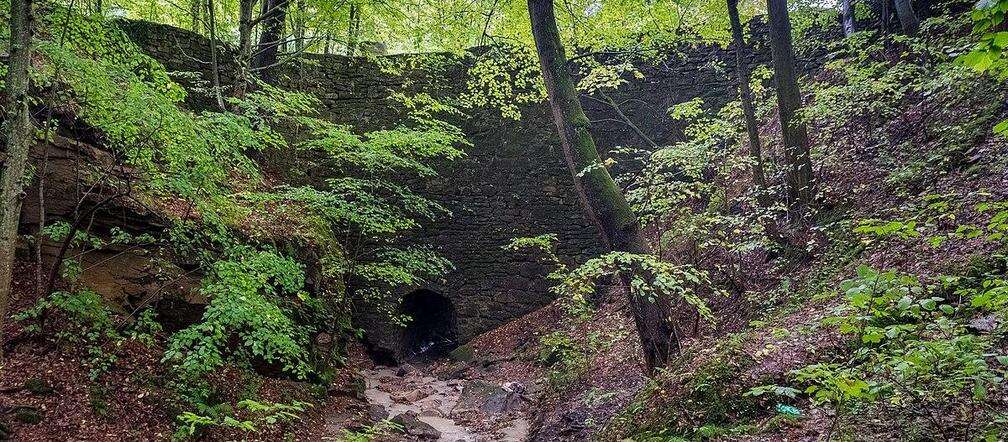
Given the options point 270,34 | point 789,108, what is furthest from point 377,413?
point 270,34

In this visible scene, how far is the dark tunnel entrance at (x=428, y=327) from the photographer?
10.7 meters

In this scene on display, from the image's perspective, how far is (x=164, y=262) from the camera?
16.7 ft

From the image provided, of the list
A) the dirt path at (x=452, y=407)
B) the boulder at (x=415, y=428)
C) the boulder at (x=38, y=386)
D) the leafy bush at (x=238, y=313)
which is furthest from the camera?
the dirt path at (x=452, y=407)

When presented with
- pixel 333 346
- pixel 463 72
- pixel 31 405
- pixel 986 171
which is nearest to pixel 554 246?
pixel 463 72

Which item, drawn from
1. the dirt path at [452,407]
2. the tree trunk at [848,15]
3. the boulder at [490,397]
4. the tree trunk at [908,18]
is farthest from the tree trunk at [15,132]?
the tree trunk at [848,15]

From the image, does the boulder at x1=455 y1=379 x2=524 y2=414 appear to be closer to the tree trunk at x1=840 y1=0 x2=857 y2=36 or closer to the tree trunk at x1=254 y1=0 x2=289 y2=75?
the tree trunk at x1=254 y1=0 x2=289 y2=75

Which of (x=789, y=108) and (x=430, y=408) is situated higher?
(x=789, y=108)

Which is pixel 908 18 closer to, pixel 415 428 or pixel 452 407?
pixel 452 407

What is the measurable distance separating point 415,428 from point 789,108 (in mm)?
5598

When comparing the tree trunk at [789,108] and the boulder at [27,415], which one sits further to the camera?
the tree trunk at [789,108]

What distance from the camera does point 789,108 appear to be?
21.0ft

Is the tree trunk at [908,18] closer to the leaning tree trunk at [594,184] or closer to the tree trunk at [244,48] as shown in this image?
the leaning tree trunk at [594,184]

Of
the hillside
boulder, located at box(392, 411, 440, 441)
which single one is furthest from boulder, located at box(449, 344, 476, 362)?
boulder, located at box(392, 411, 440, 441)

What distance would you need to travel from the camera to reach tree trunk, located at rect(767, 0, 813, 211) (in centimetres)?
635
